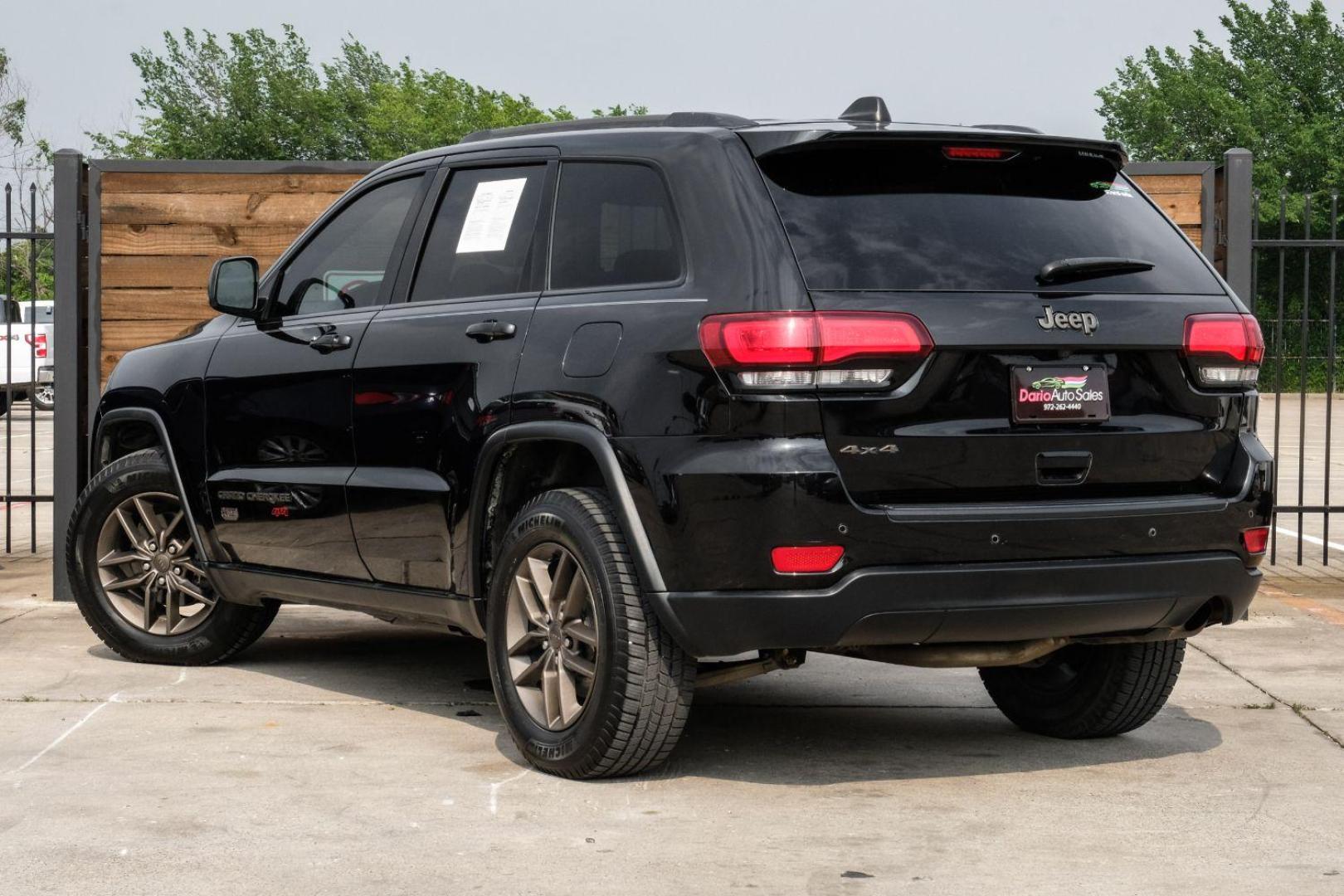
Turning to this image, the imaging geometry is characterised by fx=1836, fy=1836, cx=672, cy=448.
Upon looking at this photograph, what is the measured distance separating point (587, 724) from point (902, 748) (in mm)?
1179

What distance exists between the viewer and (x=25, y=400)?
117 feet

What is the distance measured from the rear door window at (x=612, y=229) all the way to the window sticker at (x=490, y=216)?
0.75ft

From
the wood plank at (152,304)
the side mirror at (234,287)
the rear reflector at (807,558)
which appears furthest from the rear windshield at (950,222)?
the wood plank at (152,304)

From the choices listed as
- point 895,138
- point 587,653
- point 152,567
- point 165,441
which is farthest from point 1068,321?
point 152,567

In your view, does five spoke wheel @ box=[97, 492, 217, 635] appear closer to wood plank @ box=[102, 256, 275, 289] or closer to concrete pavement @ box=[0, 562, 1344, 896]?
concrete pavement @ box=[0, 562, 1344, 896]

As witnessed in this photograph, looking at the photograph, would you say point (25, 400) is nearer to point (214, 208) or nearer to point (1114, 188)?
point (214, 208)

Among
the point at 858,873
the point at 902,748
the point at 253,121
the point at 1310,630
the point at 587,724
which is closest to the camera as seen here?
the point at 858,873

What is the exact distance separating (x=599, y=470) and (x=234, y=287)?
209cm

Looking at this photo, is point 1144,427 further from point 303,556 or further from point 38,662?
point 38,662

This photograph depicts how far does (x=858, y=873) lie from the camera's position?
13.9ft

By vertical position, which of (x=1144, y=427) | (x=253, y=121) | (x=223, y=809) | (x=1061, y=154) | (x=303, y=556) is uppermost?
(x=253, y=121)

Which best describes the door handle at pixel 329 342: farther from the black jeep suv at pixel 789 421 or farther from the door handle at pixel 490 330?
the door handle at pixel 490 330

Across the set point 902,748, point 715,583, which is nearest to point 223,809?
point 715,583

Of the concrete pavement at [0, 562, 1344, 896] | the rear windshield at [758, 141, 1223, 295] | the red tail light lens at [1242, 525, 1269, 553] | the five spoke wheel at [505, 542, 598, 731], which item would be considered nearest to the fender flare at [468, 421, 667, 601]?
the five spoke wheel at [505, 542, 598, 731]
